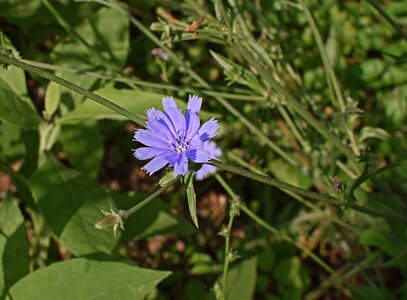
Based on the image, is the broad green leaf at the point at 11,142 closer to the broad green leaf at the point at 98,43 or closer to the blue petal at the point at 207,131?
the broad green leaf at the point at 98,43

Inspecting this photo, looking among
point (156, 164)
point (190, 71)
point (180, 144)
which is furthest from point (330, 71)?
point (156, 164)

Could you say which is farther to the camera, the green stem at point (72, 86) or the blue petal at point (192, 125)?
the blue petal at point (192, 125)

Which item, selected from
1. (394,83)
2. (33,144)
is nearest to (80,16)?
(33,144)

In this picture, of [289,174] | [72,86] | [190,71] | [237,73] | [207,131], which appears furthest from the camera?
[289,174]

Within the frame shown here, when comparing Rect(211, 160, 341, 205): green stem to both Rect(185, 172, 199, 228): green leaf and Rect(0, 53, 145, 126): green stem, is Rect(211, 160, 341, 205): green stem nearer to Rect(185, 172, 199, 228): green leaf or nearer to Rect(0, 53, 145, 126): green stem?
Rect(185, 172, 199, 228): green leaf

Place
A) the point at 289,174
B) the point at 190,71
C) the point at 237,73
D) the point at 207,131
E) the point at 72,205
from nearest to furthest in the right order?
1. the point at 207,131
2. the point at 237,73
3. the point at 72,205
4. the point at 190,71
5. the point at 289,174

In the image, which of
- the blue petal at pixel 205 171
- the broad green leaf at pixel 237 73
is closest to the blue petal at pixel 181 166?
the broad green leaf at pixel 237 73

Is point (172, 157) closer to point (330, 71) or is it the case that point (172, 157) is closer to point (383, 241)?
point (330, 71)
